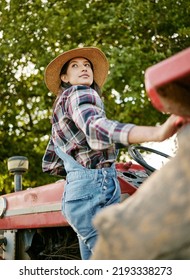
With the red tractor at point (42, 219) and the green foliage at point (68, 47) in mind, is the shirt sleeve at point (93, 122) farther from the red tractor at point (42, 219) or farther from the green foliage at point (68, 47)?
the green foliage at point (68, 47)

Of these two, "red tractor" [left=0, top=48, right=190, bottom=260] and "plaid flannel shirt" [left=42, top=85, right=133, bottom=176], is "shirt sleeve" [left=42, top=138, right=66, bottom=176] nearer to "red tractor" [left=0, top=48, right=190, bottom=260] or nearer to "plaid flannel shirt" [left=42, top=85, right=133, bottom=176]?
"plaid flannel shirt" [left=42, top=85, right=133, bottom=176]

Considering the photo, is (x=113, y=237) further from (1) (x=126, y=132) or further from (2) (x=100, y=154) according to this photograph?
(2) (x=100, y=154)

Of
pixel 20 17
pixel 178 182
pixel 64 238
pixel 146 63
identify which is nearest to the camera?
pixel 178 182

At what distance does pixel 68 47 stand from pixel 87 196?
21.6 feet

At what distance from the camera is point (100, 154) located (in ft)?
6.52

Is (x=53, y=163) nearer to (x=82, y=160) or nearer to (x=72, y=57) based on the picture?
(x=82, y=160)

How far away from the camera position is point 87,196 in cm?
192

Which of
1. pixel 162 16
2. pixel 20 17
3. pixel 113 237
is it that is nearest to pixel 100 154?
pixel 113 237

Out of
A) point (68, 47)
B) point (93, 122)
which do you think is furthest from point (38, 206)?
point (68, 47)

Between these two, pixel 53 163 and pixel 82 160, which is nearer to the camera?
pixel 82 160

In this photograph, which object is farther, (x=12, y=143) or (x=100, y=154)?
(x=12, y=143)

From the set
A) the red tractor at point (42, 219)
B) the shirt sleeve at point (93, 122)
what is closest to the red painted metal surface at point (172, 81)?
the shirt sleeve at point (93, 122)

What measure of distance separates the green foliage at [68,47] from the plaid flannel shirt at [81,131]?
227 inches
